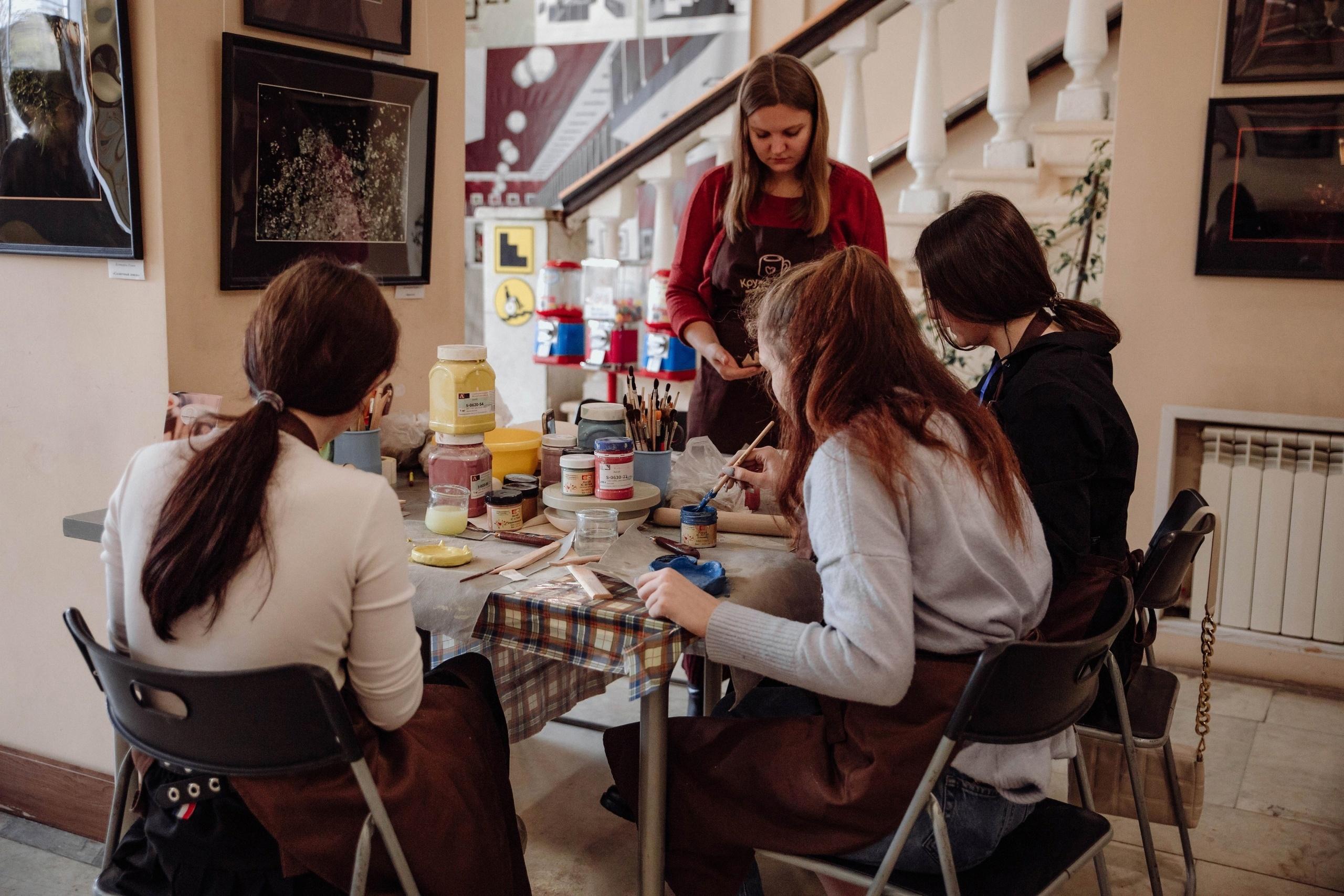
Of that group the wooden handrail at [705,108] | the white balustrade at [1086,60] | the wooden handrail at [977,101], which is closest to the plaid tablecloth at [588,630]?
the wooden handrail at [705,108]

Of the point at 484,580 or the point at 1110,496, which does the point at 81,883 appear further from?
the point at 1110,496

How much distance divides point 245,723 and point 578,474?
801 mm

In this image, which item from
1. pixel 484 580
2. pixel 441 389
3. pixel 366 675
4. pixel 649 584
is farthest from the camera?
pixel 441 389

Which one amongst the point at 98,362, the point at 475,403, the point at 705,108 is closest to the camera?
the point at 475,403

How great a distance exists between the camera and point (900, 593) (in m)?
1.36

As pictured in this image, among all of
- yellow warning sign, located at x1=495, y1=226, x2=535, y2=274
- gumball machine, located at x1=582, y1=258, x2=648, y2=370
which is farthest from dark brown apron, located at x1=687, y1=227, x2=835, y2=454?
yellow warning sign, located at x1=495, y1=226, x2=535, y2=274

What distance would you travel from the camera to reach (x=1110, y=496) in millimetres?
1853

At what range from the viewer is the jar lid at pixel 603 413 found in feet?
7.01

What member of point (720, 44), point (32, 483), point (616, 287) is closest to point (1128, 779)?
point (32, 483)

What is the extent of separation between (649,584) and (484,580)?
0.28 m

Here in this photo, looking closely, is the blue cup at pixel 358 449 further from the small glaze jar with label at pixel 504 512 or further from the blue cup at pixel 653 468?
the blue cup at pixel 653 468

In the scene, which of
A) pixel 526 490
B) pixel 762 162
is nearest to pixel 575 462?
pixel 526 490

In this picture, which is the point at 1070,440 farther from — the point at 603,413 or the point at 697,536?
the point at 603,413

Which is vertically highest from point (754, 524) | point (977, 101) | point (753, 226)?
point (977, 101)
